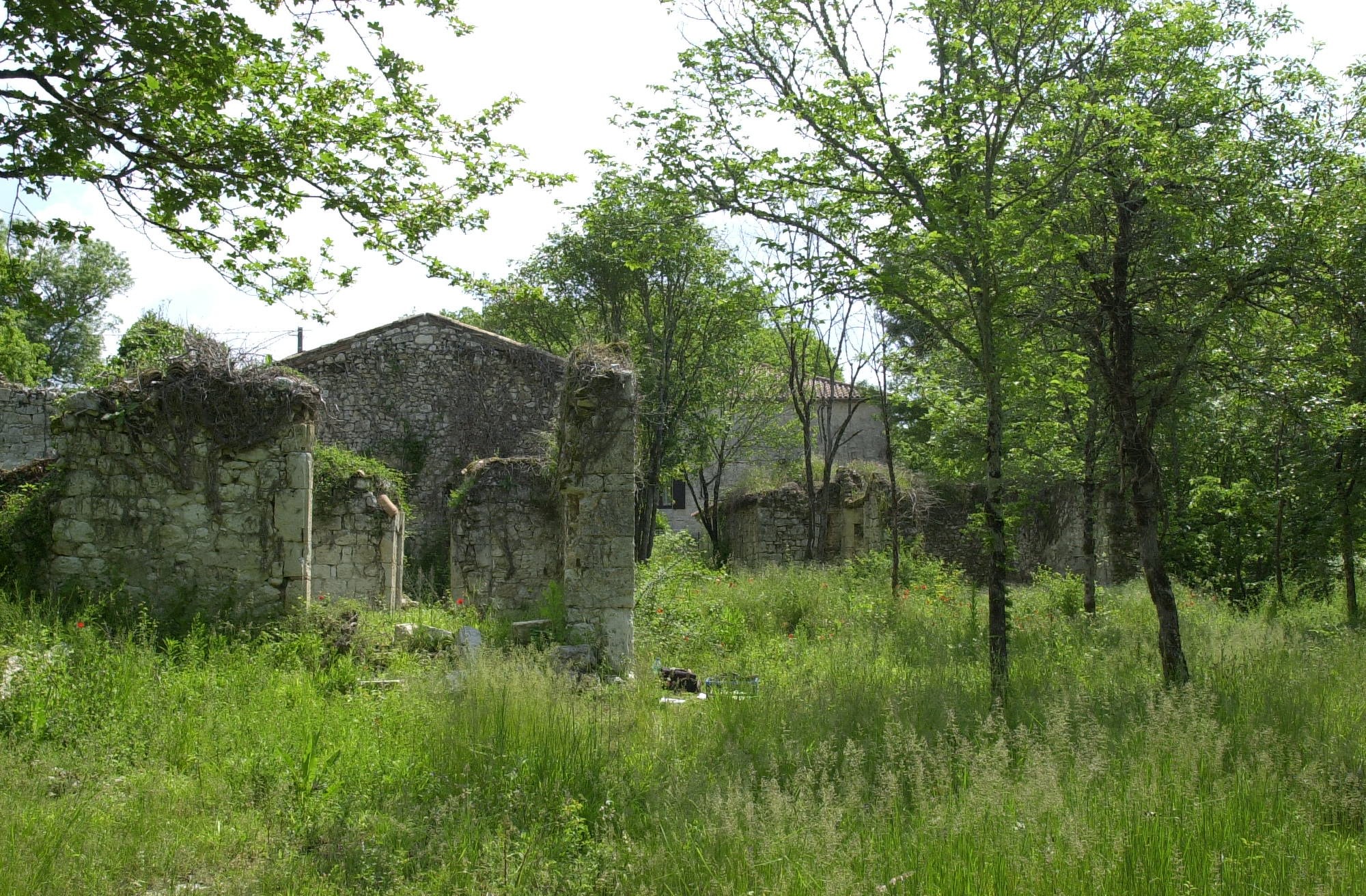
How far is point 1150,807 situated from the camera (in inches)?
174

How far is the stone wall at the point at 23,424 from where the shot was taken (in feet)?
52.5

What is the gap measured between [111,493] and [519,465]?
616 cm

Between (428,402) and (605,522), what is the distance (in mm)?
11085

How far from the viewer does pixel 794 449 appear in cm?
3059

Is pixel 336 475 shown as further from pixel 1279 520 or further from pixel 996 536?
pixel 1279 520

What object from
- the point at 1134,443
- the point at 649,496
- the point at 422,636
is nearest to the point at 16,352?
the point at 422,636

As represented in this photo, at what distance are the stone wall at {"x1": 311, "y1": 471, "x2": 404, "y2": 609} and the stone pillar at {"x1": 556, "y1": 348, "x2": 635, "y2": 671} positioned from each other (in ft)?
16.3

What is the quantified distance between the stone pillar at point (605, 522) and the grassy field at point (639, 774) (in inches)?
52.9

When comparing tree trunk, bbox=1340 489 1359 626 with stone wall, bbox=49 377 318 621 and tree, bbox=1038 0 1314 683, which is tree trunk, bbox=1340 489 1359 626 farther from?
stone wall, bbox=49 377 318 621

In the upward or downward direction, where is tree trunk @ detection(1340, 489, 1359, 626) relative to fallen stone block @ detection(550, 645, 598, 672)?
upward

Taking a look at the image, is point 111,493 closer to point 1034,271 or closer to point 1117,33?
point 1034,271

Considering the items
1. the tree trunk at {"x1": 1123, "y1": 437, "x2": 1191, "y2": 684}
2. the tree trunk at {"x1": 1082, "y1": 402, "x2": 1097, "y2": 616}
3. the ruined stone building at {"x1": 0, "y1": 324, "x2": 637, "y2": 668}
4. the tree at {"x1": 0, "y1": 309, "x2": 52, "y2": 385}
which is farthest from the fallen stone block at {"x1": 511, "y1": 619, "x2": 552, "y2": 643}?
the tree trunk at {"x1": 1082, "y1": 402, "x2": 1097, "y2": 616}

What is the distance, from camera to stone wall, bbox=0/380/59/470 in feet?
52.5

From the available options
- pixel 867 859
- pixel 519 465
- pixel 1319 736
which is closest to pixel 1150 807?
pixel 867 859
